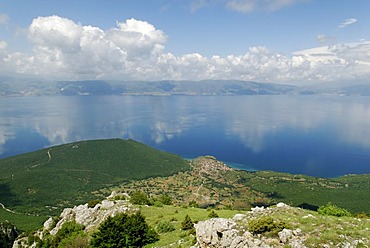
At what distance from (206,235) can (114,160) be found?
17178cm

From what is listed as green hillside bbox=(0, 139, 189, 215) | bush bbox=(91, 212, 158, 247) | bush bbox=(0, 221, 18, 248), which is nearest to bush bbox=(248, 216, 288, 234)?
bush bbox=(91, 212, 158, 247)

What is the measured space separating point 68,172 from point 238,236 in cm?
15698

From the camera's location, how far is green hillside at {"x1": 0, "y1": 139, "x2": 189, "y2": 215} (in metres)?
124

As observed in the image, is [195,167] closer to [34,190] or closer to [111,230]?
[34,190]

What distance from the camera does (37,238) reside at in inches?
2025

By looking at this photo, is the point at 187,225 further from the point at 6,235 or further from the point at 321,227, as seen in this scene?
the point at 6,235

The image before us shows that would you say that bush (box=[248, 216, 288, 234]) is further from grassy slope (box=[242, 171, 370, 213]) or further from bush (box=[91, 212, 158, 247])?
grassy slope (box=[242, 171, 370, 213])

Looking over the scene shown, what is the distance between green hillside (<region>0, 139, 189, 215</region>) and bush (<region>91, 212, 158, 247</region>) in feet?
310

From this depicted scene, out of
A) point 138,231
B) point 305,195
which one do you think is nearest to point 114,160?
point 305,195

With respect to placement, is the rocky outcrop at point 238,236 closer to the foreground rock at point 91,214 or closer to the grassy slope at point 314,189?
the foreground rock at point 91,214

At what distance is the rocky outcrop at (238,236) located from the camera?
18.9 metres

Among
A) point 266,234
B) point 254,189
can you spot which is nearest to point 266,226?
point 266,234

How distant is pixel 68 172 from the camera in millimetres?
158625

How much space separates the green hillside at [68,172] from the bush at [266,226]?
4329 inches
